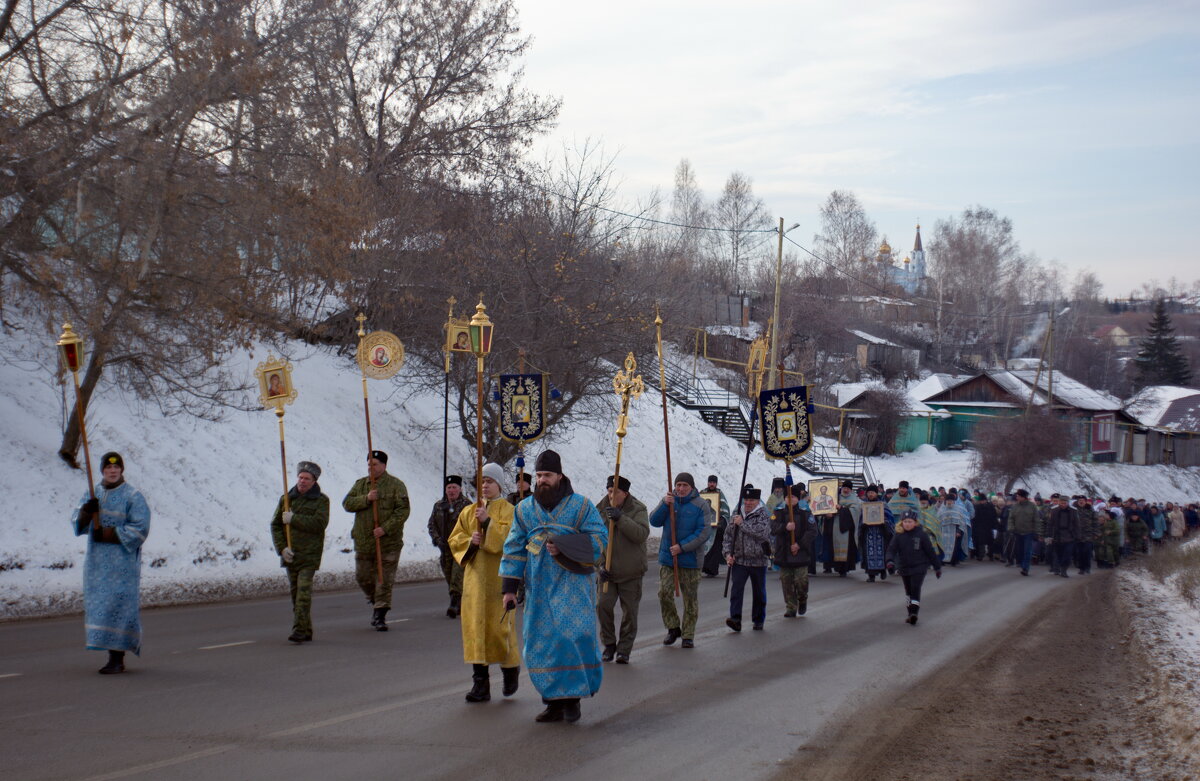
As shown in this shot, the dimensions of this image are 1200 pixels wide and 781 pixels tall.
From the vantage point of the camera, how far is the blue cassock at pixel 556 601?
25.5 feet

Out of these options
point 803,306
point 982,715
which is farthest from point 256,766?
point 803,306

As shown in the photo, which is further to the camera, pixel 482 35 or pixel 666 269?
pixel 666 269

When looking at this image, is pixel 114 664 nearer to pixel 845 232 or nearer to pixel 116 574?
pixel 116 574

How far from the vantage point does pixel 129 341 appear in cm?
1717

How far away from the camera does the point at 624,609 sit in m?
10.8

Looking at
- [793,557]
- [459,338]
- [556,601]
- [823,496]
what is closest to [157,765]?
[556,601]

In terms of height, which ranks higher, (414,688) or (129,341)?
(129,341)

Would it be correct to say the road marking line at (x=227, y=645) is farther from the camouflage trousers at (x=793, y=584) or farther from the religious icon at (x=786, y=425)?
the religious icon at (x=786, y=425)

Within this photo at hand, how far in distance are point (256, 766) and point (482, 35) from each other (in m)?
29.4

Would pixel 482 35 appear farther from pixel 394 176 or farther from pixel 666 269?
pixel 666 269

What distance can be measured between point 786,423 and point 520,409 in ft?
20.0

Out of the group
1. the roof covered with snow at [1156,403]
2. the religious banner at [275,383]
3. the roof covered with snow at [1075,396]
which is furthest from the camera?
the roof covered with snow at [1156,403]

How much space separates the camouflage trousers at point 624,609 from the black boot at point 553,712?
9.10 feet

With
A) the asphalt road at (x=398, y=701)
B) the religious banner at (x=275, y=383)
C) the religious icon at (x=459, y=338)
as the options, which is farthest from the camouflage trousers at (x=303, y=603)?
the religious icon at (x=459, y=338)
